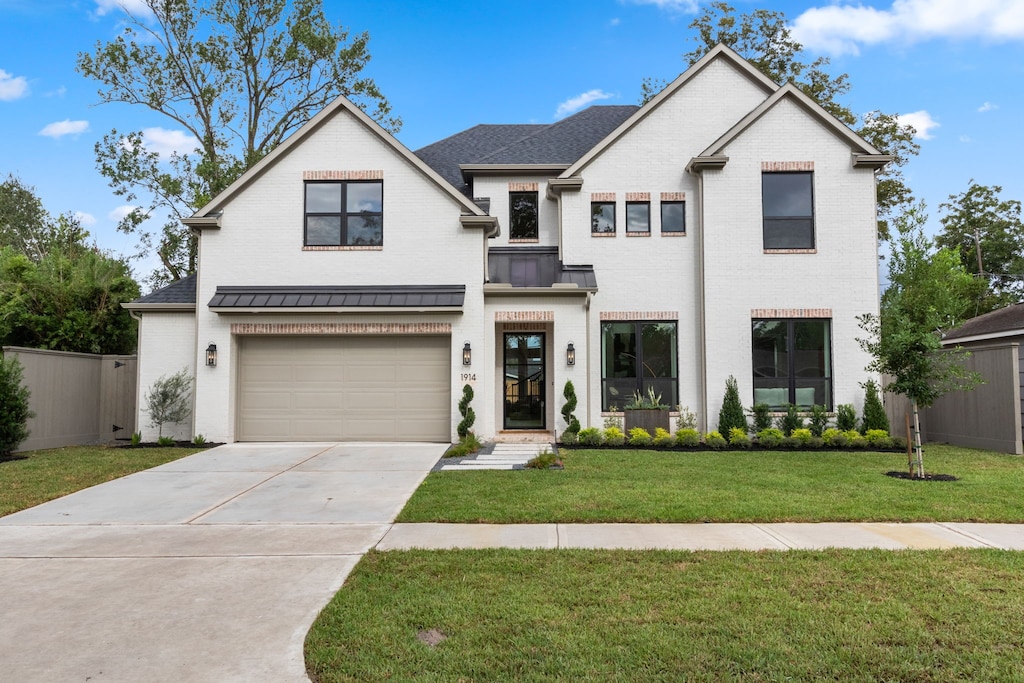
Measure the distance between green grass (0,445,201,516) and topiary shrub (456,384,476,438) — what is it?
5.47 meters

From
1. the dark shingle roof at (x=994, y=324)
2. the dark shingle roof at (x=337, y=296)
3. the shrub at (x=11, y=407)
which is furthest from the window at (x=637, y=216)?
the shrub at (x=11, y=407)

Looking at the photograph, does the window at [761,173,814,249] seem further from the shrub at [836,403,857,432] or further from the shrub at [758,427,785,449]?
the shrub at [758,427,785,449]

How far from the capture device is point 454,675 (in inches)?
136

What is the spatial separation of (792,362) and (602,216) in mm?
5739

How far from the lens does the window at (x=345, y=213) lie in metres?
14.7

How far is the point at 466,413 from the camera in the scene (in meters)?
13.8

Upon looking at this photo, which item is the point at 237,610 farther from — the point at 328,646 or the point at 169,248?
the point at 169,248

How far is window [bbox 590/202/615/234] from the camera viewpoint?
16.0 m

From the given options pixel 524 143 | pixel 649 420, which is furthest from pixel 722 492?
pixel 524 143

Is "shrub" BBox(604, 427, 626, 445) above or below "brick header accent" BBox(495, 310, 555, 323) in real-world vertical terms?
below

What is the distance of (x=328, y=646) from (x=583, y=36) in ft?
69.1

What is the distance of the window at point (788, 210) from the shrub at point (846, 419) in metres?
3.87

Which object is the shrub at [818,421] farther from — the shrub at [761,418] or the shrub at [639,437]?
the shrub at [639,437]

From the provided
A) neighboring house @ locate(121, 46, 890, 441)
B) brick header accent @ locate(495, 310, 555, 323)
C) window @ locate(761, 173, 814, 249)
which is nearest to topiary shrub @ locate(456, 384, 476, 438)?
neighboring house @ locate(121, 46, 890, 441)
